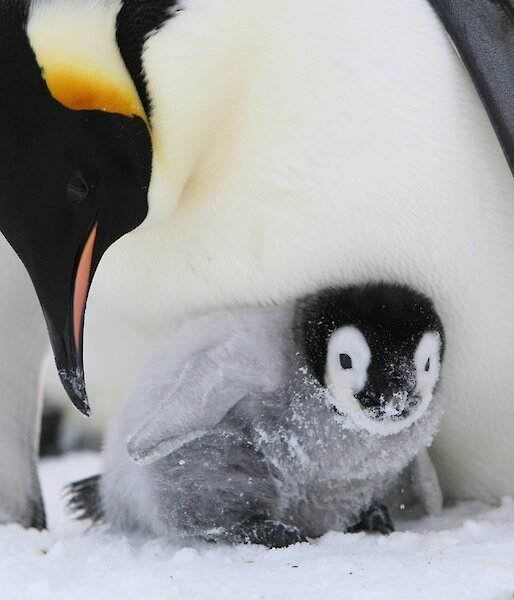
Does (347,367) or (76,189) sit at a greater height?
(76,189)

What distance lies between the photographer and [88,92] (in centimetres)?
163

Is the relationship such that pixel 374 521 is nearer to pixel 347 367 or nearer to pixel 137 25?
pixel 347 367

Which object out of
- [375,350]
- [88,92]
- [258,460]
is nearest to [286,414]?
[258,460]

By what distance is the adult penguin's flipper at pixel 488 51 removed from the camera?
1.72 metres

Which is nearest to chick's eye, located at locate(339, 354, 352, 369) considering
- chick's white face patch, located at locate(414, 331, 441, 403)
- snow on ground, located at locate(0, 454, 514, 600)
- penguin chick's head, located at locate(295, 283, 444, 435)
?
penguin chick's head, located at locate(295, 283, 444, 435)

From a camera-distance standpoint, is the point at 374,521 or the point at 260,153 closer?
the point at 260,153

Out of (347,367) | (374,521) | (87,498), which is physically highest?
(347,367)

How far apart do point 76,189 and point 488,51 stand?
26.5 inches

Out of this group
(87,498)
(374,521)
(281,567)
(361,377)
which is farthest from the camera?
(87,498)

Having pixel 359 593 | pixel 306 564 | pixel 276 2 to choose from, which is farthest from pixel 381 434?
pixel 276 2

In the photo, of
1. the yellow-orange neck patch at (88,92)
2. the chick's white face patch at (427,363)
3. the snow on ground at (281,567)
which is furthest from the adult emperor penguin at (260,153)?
the snow on ground at (281,567)

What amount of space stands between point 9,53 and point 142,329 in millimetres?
687

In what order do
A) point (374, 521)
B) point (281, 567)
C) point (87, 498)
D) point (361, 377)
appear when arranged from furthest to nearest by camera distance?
point (87, 498) < point (374, 521) < point (361, 377) < point (281, 567)

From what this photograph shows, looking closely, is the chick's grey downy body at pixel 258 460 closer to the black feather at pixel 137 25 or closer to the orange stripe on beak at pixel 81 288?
the orange stripe on beak at pixel 81 288
